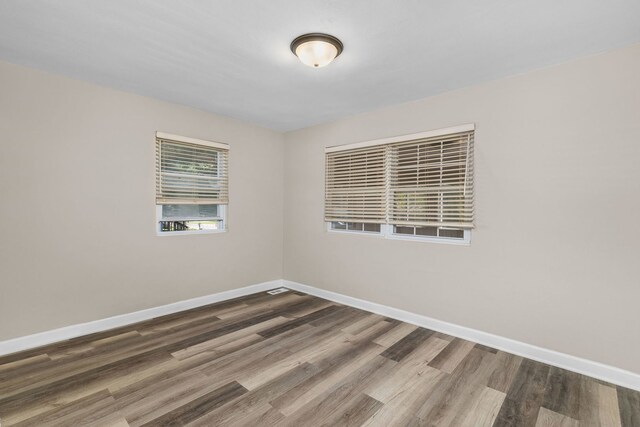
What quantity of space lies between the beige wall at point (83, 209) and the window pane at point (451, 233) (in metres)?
2.94

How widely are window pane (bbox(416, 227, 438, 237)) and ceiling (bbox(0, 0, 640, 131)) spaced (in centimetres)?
151

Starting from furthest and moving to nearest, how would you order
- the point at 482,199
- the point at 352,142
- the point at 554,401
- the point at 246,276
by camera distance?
the point at 246,276
the point at 352,142
the point at 482,199
the point at 554,401

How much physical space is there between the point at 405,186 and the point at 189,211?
2796 mm

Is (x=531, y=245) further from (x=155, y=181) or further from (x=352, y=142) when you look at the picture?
(x=155, y=181)

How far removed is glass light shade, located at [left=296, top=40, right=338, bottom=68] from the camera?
224 cm

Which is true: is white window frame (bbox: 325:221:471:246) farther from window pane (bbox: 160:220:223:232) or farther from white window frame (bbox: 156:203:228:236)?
window pane (bbox: 160:220:223:232)

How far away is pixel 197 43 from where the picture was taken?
7.70 ft

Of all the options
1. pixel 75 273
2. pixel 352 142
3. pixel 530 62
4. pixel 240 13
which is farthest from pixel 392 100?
pixel 75 273

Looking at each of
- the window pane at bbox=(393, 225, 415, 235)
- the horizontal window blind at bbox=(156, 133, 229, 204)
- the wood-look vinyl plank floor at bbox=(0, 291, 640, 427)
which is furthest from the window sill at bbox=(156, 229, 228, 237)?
the window pane at bbox=(393, 225, 415, 235)

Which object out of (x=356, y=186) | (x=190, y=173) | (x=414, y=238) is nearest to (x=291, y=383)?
(x=414, y=238)

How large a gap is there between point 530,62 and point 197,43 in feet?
9.07

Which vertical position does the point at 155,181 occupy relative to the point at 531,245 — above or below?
above

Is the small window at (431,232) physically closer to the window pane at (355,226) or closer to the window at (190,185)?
the window pane at (355,226)

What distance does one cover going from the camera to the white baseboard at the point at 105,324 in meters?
2.76
